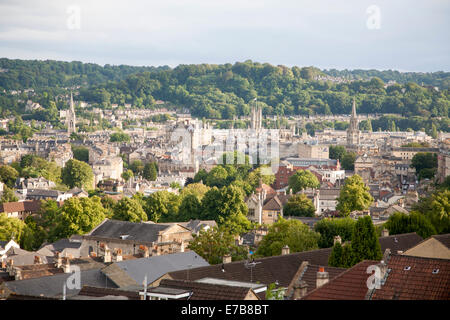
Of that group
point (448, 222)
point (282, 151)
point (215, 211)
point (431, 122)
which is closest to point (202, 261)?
point (448, 222)

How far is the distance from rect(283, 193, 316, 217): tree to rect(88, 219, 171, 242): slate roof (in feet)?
69.6

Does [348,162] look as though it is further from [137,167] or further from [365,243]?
[365,243]

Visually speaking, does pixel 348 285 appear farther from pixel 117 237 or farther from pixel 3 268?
pixel 117 237

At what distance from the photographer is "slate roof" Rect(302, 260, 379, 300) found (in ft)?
47.7

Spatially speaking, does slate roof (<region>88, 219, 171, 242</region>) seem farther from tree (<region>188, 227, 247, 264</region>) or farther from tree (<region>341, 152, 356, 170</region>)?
tree (<region>341, 152, 356, 170</region>)

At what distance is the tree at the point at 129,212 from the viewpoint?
47719 mm

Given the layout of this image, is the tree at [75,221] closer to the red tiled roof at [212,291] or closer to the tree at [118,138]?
the red tiled roof at [212,291]

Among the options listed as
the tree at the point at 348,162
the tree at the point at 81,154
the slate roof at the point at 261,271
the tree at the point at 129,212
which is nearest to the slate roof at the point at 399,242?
the slate roof at the point at 261,271

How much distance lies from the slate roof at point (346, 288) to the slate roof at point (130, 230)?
21714mm

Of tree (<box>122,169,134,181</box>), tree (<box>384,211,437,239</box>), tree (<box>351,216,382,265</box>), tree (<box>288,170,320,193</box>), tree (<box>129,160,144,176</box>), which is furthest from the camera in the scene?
tree (<box>129,160,144,176</box>)

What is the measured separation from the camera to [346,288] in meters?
14.9

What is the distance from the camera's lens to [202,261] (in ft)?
85.9

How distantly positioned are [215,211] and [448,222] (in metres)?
19.3

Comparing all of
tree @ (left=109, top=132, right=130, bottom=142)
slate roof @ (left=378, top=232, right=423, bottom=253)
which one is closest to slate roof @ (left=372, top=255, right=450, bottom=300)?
slate roof @ (left=378, top=232, right=423, bottom=253)
